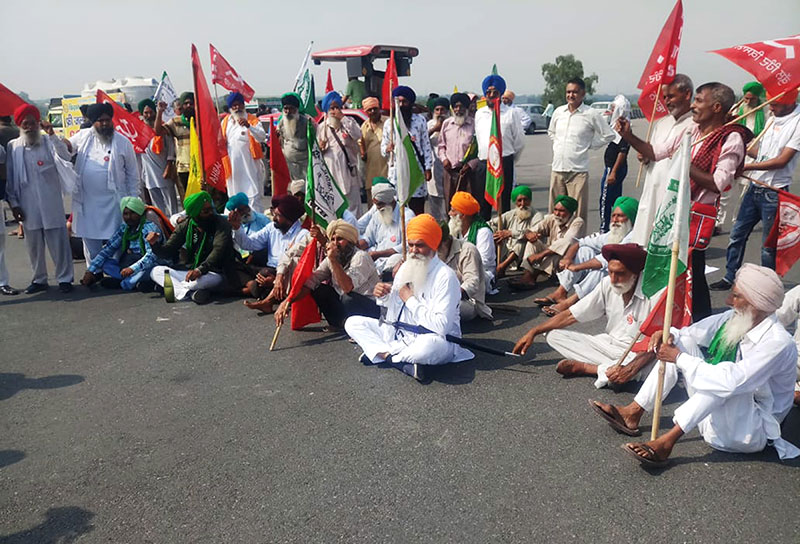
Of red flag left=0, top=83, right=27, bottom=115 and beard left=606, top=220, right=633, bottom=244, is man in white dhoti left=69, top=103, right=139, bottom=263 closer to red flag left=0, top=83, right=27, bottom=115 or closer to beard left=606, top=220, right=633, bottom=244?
red flag left=0, top=83, right=27, bottom=115

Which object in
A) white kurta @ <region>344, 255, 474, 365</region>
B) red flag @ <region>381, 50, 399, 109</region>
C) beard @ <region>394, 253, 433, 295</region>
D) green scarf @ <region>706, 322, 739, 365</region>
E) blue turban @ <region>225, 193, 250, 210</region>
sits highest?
red flag @ <region>381, 50, 399, 109</region>

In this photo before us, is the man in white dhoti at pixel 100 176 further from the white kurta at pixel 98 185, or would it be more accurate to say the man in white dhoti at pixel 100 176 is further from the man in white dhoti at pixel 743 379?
the man in white dhoti at pixel 743 379

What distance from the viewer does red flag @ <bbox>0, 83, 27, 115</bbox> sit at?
23.3 ft

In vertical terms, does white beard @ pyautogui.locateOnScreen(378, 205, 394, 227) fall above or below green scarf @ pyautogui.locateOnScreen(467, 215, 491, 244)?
above

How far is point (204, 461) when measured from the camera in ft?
11.5

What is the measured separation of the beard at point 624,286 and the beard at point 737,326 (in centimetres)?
85

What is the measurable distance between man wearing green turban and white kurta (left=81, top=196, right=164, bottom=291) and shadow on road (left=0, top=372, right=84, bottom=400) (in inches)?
89.4

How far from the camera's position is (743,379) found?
3014 mm

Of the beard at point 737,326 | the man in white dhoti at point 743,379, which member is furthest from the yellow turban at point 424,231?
the beard at point 737,326

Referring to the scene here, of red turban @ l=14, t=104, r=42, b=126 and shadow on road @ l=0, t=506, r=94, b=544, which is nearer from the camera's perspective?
shadow on road @ l=0, t=506, r=94, b=544

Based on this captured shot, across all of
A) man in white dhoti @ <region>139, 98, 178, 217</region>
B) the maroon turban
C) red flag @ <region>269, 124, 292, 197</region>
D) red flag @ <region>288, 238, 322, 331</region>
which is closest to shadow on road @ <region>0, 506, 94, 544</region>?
red flag @ <region>288, 238, 322, 331</region>

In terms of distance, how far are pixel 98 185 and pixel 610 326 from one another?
243 inches

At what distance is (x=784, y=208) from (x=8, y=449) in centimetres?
548

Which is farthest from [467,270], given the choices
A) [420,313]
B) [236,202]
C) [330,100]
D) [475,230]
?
[330,100]
